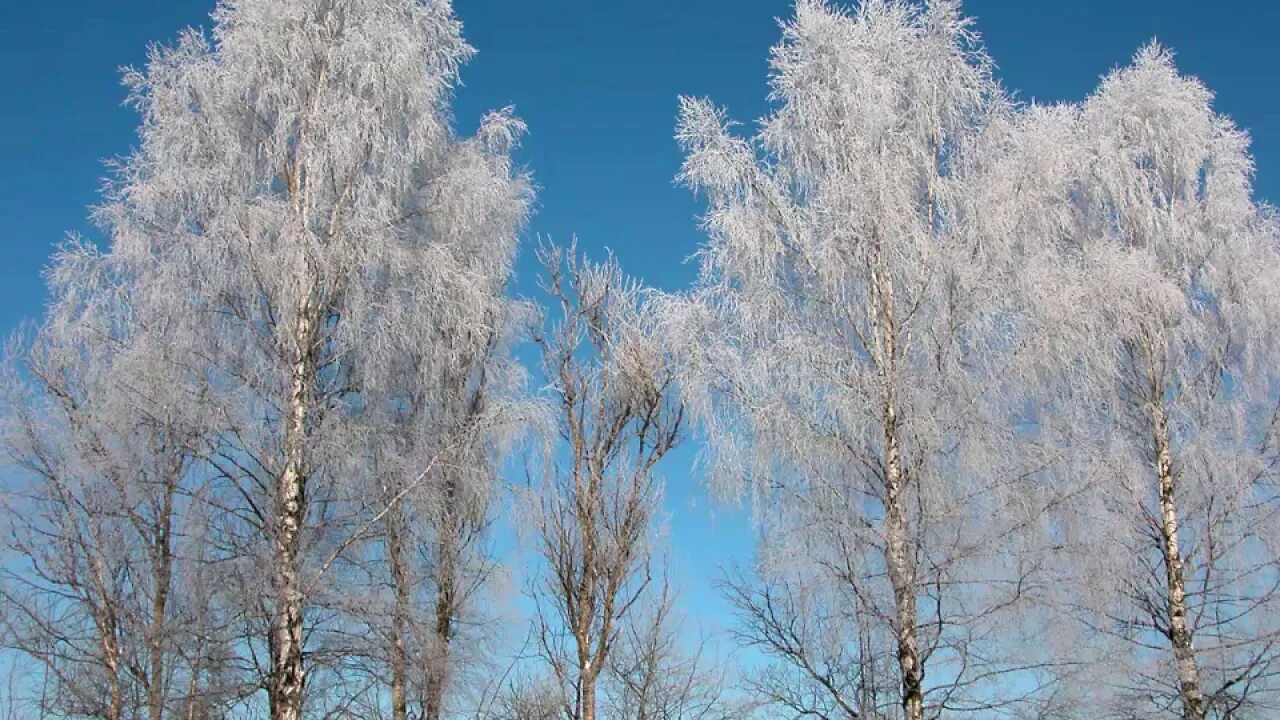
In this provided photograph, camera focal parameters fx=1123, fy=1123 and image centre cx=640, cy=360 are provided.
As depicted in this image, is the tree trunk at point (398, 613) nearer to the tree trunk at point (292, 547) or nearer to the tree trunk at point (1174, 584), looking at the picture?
the tree trunk at point (292, 547)

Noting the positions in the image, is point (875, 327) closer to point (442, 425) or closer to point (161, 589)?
point (442, 425)

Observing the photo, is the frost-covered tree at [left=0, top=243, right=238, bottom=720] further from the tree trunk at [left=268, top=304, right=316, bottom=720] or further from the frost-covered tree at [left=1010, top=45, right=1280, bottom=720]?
the frost-covered tree at [left=1010, top=45, right=1280, bottom=720]

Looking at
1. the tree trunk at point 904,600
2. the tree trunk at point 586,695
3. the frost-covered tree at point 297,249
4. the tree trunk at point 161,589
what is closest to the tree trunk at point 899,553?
the tree trunk at point 904,600

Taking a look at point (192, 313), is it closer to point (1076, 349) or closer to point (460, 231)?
point (460, 231)

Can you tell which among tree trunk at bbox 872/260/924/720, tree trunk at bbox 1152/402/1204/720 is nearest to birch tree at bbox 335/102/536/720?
tree trunk at bbox 872/260/924/720

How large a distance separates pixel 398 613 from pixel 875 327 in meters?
6.14

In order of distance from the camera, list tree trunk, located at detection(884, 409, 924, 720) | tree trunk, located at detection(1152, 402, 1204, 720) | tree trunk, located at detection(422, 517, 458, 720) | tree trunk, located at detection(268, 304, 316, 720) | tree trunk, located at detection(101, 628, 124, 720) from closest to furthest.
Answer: tree trunk, located at detection(884, 409, 924, 720)
tree trunk, located at detection(268, 304, 316, 720)
tree trunk, located at detection(101, 628, 124, 720)
tree trunk, located at detection(1152, 402, 1204, 720)
tree trunk, located at detection(422, 517, 458, 720)

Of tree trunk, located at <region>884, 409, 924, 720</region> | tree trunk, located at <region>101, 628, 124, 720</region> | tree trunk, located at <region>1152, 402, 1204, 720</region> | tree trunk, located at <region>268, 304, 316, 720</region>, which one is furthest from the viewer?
tree trunk, located at <region>1152, 402, 1204, 720</region>

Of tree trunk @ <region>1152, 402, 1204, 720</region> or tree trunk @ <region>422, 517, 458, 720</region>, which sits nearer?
tree trunk @ <region>1152, 402, 1204, 720</region>

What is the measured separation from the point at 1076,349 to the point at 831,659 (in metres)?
4.09

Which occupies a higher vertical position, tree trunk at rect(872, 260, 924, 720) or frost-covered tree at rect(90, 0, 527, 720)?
frost-covered tree at rect(90, 0, 527, 720)

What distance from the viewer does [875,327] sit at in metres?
11.7

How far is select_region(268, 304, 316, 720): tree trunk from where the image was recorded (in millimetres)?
11492

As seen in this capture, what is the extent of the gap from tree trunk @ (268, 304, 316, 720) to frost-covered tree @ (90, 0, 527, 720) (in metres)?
0.02
